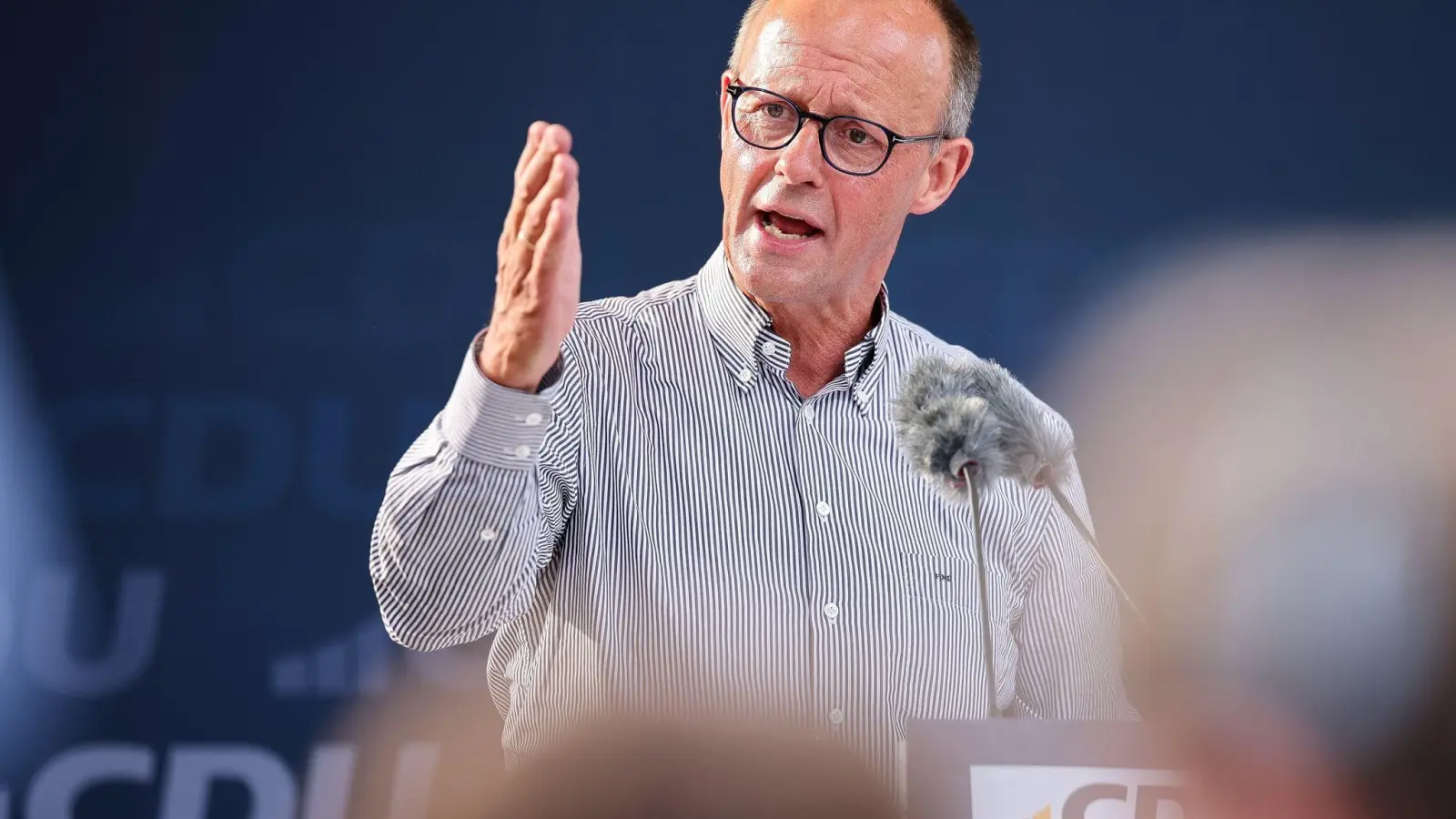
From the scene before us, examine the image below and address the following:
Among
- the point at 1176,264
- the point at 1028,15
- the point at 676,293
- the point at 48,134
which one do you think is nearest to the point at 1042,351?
the point at 1176,264

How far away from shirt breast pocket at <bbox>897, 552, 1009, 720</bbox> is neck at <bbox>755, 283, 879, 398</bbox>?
333 millimetres

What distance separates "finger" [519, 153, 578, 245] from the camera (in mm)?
1301

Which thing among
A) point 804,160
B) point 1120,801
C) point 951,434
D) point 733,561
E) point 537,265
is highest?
point 804,160

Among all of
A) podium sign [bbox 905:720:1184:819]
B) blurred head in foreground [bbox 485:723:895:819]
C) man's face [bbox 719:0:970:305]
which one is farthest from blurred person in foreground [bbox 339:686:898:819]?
man's face [bbox 719:0:970:305]

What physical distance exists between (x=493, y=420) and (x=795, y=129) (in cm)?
74

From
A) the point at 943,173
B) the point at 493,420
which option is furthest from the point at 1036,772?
the point at 943,173

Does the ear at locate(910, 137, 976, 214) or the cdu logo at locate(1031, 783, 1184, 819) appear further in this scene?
the ear at locate(910, 137, 976, 214)

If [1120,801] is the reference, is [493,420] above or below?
above

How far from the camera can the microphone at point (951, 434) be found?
4.66 feet

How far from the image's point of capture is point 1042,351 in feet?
10.4

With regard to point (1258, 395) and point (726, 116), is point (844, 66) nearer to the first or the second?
point (726, 116)

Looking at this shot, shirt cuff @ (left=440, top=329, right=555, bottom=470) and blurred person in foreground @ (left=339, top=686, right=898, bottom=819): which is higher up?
shirt cuff @ (left=440, top=329, right=555, bottom=470)

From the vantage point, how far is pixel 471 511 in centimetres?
150

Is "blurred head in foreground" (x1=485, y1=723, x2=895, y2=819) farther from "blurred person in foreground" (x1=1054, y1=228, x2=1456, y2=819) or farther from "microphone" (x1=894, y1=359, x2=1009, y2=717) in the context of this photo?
"blurred person in foreground" (x1=1054, y1=228, x2=1456, y2=819)
